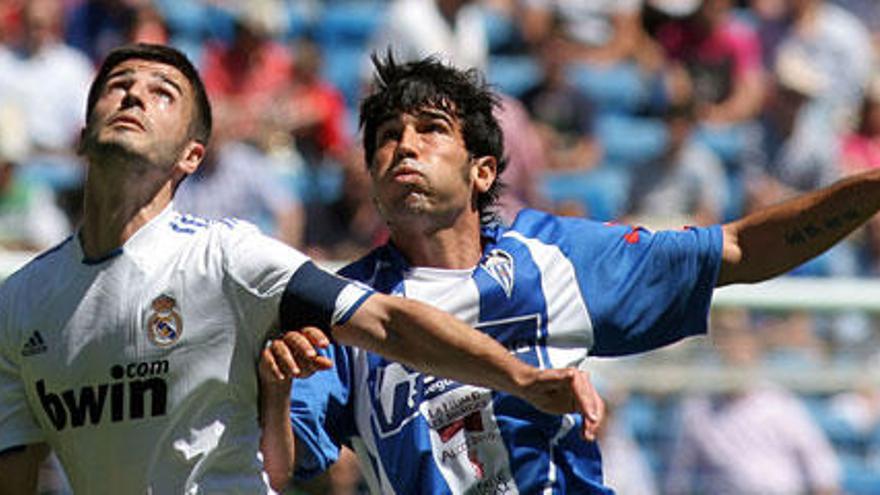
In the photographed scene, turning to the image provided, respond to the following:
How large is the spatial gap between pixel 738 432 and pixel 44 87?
14.3 ft

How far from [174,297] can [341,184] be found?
17.6 ft

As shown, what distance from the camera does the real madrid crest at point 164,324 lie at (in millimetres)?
4738

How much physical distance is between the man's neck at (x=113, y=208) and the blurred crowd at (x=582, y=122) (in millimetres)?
2972

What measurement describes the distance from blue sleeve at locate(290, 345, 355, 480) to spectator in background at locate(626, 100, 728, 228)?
565cm

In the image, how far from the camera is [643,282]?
219 inches

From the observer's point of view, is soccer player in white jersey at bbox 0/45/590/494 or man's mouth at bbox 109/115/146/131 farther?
man's mouth at bbox 109/115/146/131

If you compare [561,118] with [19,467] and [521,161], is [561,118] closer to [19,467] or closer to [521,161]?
[521,161]

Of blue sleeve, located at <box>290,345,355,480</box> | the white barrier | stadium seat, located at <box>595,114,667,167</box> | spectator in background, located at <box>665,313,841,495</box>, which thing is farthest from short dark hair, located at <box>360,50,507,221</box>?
stadium seat, located at <box>595,114,667,167</box>

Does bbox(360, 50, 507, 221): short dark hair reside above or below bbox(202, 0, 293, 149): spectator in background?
above

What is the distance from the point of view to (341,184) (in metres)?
10.1

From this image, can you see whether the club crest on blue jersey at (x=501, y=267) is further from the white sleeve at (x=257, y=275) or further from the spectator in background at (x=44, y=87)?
the spectator in background at (x=44, y=87)

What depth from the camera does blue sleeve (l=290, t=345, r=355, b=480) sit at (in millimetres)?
5238

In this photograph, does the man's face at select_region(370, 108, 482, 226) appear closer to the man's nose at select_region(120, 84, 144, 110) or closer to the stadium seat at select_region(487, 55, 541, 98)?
the man's nose at select_region(120, 84, 144, 110)

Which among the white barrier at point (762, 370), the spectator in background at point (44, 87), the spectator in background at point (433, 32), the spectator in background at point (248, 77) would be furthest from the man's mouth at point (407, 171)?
the spectator in background at point (44, 87)
